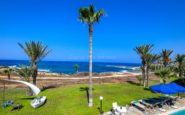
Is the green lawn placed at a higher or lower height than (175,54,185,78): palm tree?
lower

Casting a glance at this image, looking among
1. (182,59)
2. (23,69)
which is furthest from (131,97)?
(182,59)

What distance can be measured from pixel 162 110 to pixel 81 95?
11.4 metres

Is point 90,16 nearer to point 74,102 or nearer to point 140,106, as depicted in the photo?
point 74,102

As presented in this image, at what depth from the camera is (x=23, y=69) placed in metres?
36.0

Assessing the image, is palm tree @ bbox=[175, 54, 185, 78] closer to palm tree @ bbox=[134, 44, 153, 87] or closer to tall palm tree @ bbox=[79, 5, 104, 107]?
palm tree @ bbox=[134, 44, 153, 87]

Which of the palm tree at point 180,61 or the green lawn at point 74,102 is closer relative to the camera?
the green lawn at point 74,102

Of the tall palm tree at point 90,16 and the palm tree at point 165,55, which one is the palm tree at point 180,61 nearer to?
the palm tree at point 165,55

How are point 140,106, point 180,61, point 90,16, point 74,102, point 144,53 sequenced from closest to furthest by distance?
point 90,16 → point 140,106 → point 74,102 → point 144,53 → point 180,61

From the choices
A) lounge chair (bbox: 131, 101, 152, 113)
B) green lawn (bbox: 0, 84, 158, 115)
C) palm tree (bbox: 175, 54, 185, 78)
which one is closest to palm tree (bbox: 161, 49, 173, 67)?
palm tree (bbox: 175, 54, 185, 78)

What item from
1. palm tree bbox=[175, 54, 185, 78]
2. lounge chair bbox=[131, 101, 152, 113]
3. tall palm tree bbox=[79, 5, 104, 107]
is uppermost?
tall palm tree bbox=[79, 5, 104, 107]

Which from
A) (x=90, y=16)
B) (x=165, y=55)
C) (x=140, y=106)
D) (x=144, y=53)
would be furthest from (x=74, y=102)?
(x=165, y=55)

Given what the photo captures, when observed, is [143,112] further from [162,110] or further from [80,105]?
[80,105]

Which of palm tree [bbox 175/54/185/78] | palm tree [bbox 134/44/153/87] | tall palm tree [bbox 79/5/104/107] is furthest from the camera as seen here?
palm tree [bbox 175/54/185/78]


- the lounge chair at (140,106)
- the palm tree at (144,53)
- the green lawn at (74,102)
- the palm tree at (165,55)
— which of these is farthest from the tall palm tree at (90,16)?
the palm tree at (165,55)
